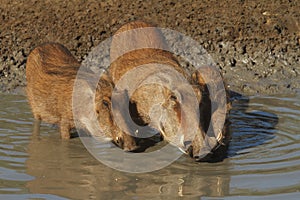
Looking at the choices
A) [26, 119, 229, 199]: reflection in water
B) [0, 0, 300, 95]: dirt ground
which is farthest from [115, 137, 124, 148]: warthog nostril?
[0, 0, 300, 95]: dirt ground

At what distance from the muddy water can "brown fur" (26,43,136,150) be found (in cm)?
27

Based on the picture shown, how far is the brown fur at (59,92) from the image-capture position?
6793mm

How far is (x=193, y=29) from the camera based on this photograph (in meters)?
10.8

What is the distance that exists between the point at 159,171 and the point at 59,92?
154 cm

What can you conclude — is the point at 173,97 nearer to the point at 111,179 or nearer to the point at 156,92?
the point at 156,92

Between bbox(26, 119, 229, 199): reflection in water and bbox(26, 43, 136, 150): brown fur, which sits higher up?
bbox(26, 43, 136, 150): brown fur

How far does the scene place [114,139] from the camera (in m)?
6.74

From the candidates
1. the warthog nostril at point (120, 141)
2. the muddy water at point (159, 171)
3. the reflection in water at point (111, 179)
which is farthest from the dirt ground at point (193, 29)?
the warthog nostril at point (120, 141)

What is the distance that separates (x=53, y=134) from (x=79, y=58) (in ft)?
8.45

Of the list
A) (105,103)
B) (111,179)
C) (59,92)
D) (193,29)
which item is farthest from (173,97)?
(193,29)

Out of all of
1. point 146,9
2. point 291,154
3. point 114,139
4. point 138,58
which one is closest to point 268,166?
point 291,154

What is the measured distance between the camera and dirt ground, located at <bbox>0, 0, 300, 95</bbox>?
10.1m

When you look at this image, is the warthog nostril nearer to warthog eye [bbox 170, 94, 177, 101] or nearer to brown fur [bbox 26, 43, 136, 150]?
Answer: brown fur [bbox 26, 43, 136, 150]

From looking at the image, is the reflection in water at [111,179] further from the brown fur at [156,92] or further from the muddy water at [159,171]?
the brown fur at [156,92]
